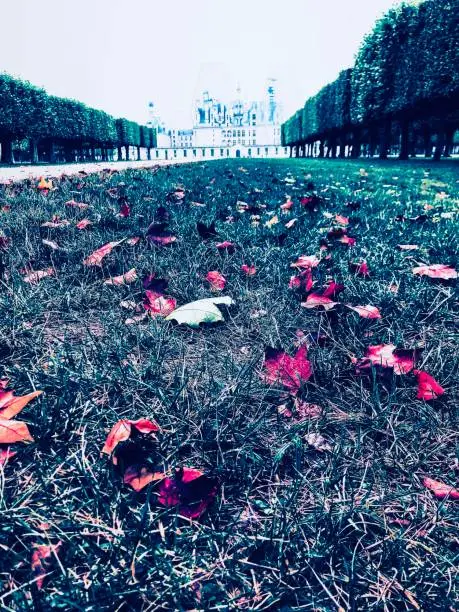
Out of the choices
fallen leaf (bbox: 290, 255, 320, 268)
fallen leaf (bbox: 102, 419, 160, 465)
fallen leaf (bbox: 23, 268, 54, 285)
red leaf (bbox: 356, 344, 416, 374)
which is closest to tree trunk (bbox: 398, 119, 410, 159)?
fallen leaf (bbox: 290, 255, 320, 268)

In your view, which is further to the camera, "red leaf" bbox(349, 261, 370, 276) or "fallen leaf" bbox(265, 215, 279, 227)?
"fallen leaf" bbox(265, 215, 279, 227)

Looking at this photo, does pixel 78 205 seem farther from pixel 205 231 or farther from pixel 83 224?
pixel 205 231

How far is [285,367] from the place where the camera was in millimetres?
1189

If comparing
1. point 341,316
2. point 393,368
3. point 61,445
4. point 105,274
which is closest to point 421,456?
point 393,368

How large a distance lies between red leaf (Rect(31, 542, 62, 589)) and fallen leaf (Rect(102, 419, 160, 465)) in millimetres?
213

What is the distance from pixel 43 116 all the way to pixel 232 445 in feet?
92.8

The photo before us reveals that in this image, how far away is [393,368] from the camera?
3.80ft

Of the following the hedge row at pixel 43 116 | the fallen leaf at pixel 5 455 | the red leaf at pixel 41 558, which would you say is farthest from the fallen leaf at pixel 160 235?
the hedge row at pixel 43 116

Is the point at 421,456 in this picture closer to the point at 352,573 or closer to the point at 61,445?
the point at 352,573

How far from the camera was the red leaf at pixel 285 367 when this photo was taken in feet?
3.79

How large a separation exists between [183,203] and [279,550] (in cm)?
333

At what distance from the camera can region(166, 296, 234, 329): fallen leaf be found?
1451 millimetres

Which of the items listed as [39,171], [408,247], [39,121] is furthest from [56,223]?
[39,121]

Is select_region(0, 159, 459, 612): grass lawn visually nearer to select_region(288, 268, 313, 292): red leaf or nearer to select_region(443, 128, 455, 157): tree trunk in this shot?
select_region(288, 268, 313, 292): red leaf
